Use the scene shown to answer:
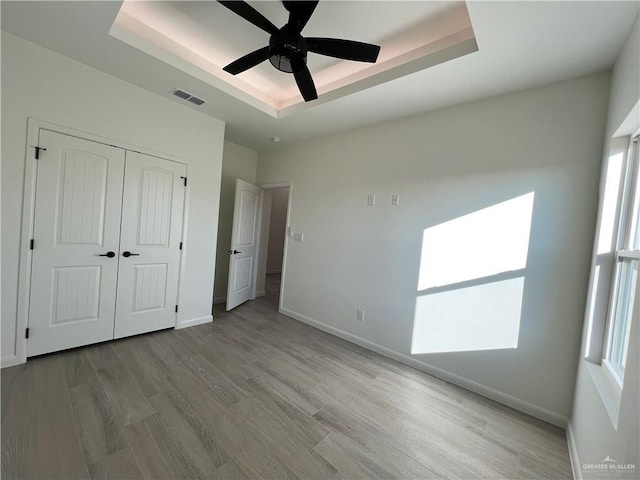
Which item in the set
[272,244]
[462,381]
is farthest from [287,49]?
[272,244]

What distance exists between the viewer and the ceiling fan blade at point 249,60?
1.73 m

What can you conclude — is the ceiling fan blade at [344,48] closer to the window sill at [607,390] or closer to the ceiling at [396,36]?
the ceiling at [396,36]

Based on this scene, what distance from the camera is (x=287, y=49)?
1.61 metres

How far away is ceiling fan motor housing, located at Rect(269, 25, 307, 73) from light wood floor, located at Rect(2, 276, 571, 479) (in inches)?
96.9

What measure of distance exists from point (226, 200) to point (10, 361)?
2869 mm

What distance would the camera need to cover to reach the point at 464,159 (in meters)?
2.39

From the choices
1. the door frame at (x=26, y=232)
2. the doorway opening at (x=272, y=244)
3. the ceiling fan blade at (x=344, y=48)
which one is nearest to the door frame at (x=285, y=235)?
the doorway opening at (x=272, y=244)

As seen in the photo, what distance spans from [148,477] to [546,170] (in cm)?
330

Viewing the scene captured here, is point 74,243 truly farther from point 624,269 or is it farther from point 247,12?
point 624,269

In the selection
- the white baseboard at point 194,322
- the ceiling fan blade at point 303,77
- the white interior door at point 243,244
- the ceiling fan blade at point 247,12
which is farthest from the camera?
the white interior door at point 243,244

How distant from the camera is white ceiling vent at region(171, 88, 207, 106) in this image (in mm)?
2611

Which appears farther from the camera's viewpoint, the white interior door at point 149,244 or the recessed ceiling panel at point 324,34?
the white interior door at point 149,244

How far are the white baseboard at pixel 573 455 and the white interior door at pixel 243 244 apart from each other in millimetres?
3721

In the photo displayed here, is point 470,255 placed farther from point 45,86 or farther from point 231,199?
point 45,86
